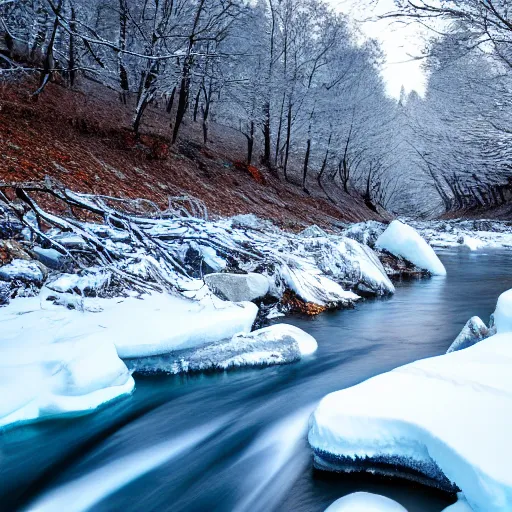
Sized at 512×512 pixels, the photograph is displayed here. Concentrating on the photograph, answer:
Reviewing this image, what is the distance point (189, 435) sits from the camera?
319 centimetres

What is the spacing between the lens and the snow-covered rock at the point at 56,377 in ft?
9.68

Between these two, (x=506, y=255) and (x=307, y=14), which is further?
(x=307, y=14)

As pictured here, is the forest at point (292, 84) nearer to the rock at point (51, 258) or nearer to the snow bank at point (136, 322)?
the rock at point (51, 258)

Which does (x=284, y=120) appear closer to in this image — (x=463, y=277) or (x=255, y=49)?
(x=255, y=49)

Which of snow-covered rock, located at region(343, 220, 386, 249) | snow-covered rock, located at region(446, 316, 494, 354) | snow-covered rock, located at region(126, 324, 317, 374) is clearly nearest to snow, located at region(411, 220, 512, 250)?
snow-covered rock, located at region(343, 220, 386, 249)

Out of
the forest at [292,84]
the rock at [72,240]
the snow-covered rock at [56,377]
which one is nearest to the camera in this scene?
the snow-covered rock at [56,377]

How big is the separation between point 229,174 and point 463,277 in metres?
9.52

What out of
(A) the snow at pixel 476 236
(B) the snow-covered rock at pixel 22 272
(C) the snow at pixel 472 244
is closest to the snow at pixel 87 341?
(B) the snow-covered rock at pixel 22 272

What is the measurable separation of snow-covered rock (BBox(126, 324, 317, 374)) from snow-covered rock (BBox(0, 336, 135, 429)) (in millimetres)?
376

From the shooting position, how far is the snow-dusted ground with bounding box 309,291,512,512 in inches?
72.2

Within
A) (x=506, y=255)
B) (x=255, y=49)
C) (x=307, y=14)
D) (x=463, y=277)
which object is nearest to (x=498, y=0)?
(x=463, y=277)

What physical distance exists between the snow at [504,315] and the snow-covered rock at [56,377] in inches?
123

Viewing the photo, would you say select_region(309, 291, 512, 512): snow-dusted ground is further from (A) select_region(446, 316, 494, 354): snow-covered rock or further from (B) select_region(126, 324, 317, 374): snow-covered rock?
(B) select_region(126, 324, 317, 374): snow-covered rock

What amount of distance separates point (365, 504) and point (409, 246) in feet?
30.2
